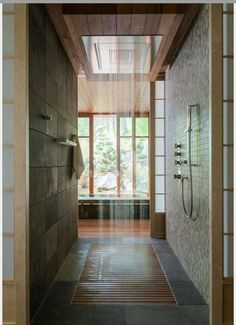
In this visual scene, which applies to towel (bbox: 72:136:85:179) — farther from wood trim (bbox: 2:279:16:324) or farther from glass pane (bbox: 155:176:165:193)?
wood trim (bbox: 2:279:16:324)

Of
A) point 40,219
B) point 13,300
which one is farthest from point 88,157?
point 13,300

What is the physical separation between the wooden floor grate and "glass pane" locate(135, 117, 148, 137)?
4.64 feet

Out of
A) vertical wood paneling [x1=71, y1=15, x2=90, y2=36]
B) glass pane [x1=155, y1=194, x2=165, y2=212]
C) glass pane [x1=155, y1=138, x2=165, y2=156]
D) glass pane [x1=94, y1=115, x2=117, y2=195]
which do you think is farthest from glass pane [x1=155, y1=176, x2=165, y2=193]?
vertical wood paneling [x1=71, y1=15, x2=90, y2=36]

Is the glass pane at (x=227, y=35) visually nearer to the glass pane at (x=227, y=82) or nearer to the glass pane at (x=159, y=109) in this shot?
the glass pane at (x=227, y=82)

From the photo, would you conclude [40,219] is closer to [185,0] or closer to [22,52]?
[22,52]

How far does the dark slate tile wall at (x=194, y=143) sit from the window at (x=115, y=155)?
0.51 m

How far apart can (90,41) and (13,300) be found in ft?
8.07

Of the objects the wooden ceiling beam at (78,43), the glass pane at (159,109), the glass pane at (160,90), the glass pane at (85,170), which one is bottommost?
the glass pane at (85,170)

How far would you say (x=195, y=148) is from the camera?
276 centimetres

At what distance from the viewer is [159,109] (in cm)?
449

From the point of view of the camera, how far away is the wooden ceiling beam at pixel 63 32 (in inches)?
98.3

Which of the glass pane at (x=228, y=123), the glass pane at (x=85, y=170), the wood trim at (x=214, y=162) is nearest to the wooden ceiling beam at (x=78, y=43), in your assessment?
the glass pane at (x=85, y=170)

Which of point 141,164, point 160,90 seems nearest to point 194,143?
point 141,164

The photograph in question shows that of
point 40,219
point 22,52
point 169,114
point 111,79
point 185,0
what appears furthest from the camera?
point 169,114
